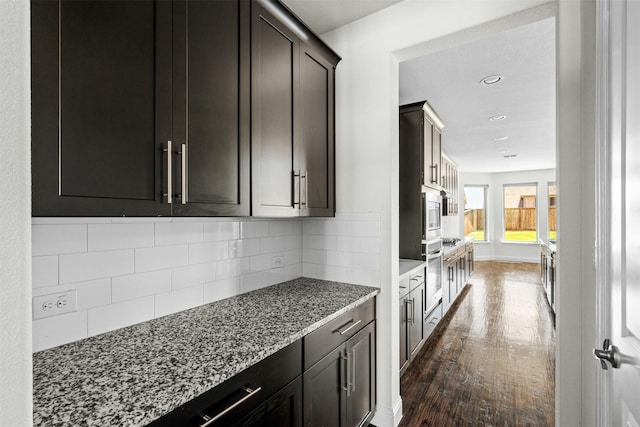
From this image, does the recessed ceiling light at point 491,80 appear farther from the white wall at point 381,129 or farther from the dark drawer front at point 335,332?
the dark drawer front at point 335,332

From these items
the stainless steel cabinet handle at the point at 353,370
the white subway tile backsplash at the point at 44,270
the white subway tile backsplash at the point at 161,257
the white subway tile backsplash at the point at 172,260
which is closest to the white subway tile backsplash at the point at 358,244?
the white subway tile backsplash at the point at 172,260

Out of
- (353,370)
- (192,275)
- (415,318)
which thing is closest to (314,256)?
(353,370)

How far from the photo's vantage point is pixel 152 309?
4.69 ft

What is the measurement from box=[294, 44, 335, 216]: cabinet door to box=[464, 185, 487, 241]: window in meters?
7.90

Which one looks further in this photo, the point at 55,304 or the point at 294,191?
the point at 294,191

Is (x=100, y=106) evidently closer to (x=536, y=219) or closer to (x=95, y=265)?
(x=95, y=265)

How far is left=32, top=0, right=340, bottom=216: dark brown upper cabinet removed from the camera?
0.86 meters

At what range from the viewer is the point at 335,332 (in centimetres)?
161

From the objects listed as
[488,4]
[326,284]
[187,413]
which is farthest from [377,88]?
[187,413]

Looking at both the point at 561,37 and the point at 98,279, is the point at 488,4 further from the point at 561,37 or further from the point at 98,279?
the point at 98,279

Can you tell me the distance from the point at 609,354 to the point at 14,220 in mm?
1433

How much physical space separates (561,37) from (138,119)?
1.81m

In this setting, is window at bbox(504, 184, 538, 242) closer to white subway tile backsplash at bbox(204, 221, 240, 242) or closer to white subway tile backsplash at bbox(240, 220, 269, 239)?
white subway tile backsplash at bbox(240, 220, 269, 239)

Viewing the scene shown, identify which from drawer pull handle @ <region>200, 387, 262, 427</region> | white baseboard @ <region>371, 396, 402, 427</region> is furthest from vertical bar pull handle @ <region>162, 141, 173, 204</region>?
white baseboard @ <region>371, 396, 402, 427</region>
